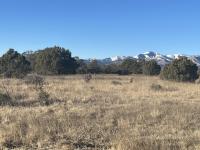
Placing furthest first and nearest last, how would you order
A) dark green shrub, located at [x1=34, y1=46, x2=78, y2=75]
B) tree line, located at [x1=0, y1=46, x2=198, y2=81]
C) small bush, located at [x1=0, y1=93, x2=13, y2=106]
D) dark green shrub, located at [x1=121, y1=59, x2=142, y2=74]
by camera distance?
dark green shrub, located at [x1=121, y1=59, x2=142, y2=74]
dark green shrub, located at [x1=34, y1=46, x2=78, y2=75]
tree line, located at [x1=0, y1=46, x2=198, y2=81]
small bush, located at [x1=0, y1=93, x2=13, y2=106]

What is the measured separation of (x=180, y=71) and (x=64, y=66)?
20.0 m

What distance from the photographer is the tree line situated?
4772 centimetres

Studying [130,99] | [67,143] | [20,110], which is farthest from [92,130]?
[130,99]

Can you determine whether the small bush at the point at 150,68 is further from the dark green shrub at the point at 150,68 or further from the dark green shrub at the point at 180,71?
the dark green shrub at the point at 180,71

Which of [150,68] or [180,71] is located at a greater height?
[150,68]

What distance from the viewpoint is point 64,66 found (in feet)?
210

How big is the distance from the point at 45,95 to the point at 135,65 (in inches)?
2401

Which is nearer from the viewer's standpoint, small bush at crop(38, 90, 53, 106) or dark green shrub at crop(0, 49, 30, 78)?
small bush at crop(38, 90, 53, 106)

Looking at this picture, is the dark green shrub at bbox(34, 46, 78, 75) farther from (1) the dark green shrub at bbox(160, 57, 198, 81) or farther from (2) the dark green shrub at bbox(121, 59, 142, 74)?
(2) the dark green shrub at bbox(121, 59, 142, 74)

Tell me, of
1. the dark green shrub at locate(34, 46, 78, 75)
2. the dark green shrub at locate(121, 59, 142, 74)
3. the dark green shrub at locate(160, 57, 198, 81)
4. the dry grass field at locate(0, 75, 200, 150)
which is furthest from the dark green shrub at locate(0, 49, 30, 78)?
the dark green shrub at locate(121, 59, 142, 74)

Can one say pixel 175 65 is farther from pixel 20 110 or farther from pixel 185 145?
pixel 185 145

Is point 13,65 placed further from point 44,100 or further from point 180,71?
point 44,100

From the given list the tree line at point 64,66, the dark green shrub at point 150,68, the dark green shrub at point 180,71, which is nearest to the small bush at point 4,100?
the tree line at point 64,66

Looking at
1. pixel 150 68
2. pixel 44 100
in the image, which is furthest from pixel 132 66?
pixel 44 100
